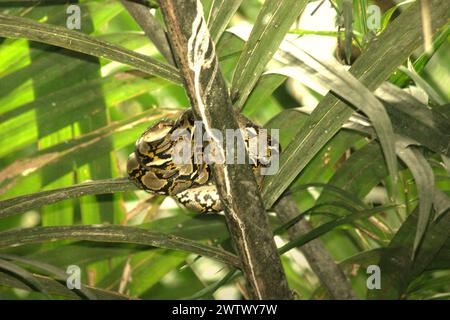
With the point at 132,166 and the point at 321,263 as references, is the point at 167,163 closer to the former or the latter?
the point at 132,166

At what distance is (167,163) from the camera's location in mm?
1008

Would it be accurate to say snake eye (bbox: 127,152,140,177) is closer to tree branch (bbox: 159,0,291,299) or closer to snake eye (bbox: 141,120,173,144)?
snake eye (bbox: 141,120,173,144)

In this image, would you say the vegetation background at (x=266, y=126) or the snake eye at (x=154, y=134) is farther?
the snake eye at (x=154, y=134)

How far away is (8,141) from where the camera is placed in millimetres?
1346

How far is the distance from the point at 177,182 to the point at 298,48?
0.33m

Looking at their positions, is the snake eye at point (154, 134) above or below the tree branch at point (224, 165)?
above

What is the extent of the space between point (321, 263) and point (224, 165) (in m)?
0.49

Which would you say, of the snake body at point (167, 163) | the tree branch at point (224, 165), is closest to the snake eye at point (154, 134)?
the snake body at point (167, 163)

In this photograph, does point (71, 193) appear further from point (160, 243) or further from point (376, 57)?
point (376, 57)

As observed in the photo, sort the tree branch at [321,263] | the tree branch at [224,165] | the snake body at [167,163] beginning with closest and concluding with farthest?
the tree branch at [224,165] < the snake body at [167,163] < the tree branch at [321,263]

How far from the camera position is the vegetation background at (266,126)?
0.75m

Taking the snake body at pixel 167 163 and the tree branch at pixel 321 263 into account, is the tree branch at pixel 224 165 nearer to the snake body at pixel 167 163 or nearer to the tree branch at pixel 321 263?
the snake body at pixel 167 163

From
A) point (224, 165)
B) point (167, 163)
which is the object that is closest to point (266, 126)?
point (167, 163)
